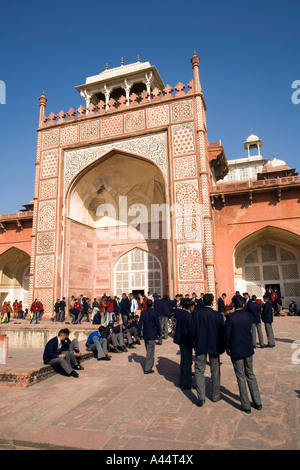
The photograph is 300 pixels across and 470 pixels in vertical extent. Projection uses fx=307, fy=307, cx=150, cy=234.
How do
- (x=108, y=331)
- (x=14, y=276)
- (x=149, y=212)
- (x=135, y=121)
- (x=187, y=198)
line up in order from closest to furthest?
(x=108, y=331) → (x=187, y=198) → (x=135, y=121) → (x=149, y=212) → (x=14, y=276)

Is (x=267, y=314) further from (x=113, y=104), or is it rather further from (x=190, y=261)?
(x=113, y=104)

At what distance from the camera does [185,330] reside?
4.23m

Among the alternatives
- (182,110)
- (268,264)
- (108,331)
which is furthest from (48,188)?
(268,264)

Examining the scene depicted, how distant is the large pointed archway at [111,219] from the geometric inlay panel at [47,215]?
2.06 ft

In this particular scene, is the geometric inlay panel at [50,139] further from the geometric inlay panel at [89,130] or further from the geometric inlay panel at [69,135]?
the geometric inlay panel at [89,130]

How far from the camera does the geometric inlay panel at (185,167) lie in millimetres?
12062

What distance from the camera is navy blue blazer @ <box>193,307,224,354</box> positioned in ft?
11.9

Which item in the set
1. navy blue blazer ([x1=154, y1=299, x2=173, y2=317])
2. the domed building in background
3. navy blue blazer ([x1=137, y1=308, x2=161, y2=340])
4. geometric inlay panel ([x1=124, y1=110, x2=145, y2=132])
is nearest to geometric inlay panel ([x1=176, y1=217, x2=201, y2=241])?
the domed building in background

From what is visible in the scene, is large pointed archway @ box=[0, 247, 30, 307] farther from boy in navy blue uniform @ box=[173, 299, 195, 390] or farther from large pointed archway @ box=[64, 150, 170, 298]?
boy in navy blue uniform @ box=[173, 299, 195, 390]

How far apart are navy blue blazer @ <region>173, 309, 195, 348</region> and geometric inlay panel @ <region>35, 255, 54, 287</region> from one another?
9.85 meters

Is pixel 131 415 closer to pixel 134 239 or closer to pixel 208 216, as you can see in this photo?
pixel 208 216

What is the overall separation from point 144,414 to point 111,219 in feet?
43.5

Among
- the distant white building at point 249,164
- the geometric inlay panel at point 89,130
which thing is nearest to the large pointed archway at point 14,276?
the geometric inlay panel at point 89,130
